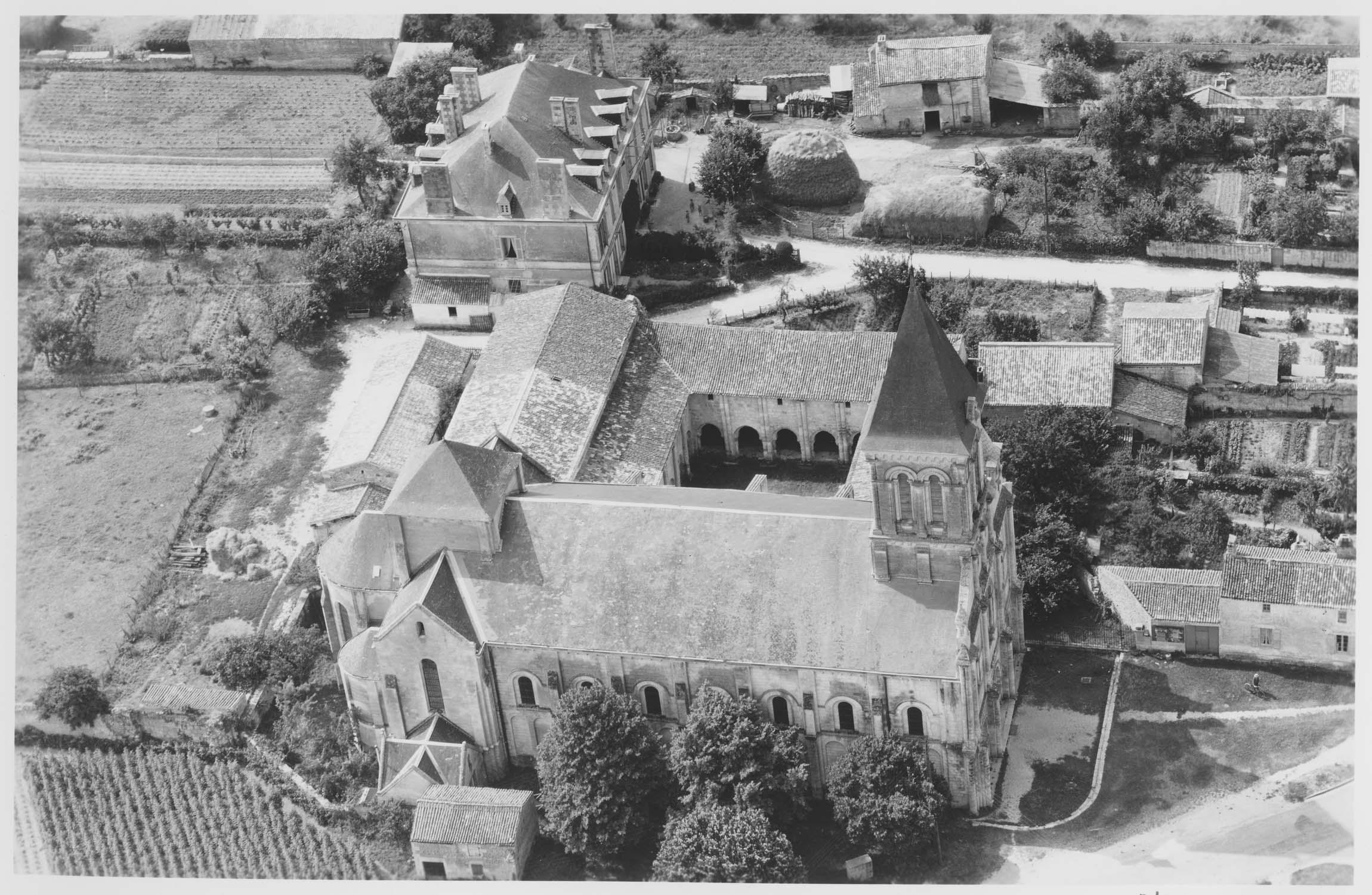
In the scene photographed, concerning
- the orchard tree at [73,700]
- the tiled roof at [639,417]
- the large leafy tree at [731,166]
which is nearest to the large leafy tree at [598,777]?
the tiled roof at [639,417]

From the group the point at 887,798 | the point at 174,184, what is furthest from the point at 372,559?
the point at 174,184

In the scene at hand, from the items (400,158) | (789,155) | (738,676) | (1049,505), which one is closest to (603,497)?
(738,676)

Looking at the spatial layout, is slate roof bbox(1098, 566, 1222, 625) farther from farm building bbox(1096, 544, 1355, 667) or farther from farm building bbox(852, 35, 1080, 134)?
farm building bbox(852, 35, 1080, 134)

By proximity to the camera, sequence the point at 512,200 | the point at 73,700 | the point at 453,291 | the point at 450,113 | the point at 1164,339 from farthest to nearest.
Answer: the point at 450,113 → the point at 453,291 → the point at 512,200 → the point at 1164,339 → the point at 73,700

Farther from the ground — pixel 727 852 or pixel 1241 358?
pixel 1241 358

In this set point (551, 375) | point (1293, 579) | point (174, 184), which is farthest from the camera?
point (174, 184)

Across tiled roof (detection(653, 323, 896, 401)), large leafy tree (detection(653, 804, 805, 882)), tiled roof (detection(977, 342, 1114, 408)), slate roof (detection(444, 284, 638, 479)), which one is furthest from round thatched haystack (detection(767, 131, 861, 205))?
large leafy tree (detection(653, 804, 805, 882))

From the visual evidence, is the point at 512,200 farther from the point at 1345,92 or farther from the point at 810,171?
the point at 1345,92

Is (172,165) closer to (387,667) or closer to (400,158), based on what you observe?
(400,158)
